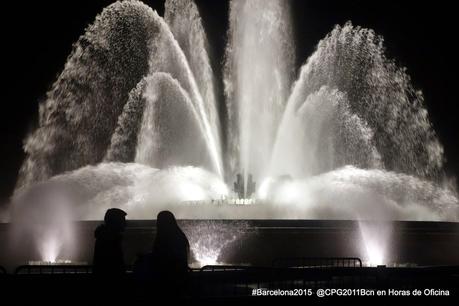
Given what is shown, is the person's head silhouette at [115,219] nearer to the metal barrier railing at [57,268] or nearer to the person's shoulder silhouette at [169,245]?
the person's shoulder silhouette at [169,245]

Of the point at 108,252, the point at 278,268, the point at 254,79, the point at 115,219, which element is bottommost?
the point at 108,252

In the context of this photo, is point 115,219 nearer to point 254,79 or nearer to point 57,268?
point 57,268

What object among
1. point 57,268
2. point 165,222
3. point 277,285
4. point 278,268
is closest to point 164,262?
point 165,222

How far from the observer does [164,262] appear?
643cm

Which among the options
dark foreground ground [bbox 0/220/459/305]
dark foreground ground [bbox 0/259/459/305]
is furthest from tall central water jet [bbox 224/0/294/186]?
dark foreground ground [bbox 0/259/459/305]

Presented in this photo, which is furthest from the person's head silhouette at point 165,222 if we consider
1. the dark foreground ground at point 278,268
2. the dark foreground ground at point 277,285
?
the dark foreground ground at point 277,285

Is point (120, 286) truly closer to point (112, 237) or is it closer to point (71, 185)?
point (112, 237)

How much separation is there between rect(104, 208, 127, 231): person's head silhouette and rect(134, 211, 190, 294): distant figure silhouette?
23.3 inches

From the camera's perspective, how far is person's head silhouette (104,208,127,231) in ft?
22.3

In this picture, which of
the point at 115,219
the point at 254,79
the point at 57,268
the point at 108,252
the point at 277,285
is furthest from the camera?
the point at 254,79

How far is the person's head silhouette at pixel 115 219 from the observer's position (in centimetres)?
680

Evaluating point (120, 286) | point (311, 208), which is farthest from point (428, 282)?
point (311, 208)

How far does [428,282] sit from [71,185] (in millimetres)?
17633

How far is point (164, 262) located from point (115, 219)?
83cm
